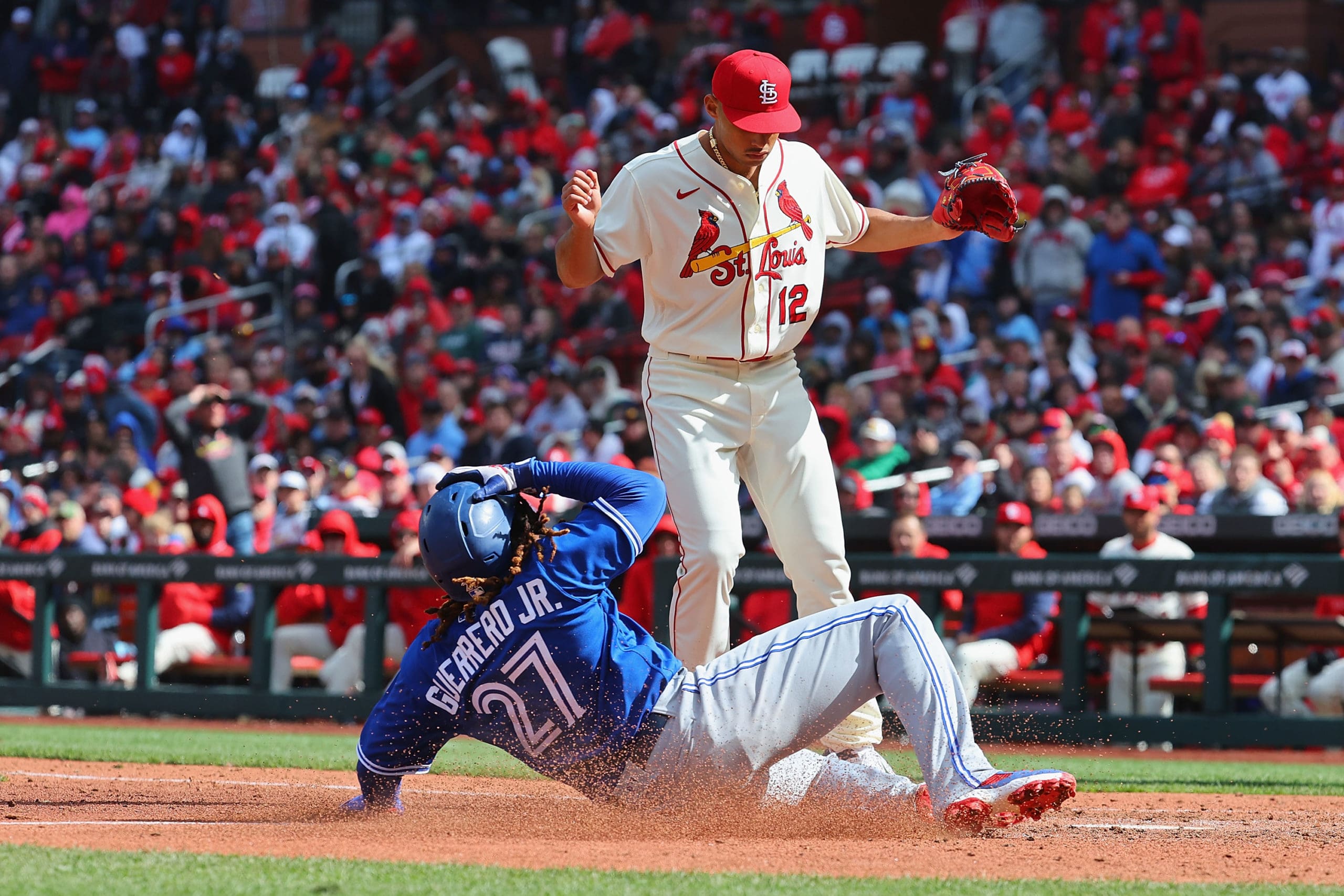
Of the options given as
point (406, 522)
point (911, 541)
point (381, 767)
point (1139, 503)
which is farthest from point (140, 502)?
point (381, 767)

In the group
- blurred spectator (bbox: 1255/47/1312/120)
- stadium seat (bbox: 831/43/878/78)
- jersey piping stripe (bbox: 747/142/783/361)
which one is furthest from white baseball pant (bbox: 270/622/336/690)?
stadium seat (bbox: 831/43/878/78)

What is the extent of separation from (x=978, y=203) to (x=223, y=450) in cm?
802

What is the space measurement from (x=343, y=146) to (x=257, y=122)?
135 cm

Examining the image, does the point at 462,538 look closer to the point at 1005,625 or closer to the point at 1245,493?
the point at 1005,625

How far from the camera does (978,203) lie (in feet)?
17.7

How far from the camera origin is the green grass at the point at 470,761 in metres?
6.50

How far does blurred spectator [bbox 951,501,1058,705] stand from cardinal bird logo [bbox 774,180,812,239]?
3.35m

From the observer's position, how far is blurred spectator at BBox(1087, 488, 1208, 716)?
8.30 meters

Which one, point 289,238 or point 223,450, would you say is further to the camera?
point 289,238

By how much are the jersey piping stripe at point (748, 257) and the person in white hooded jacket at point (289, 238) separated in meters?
12.8

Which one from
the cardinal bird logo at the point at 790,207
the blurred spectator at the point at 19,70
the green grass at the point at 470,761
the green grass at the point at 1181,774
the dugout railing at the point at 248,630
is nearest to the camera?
the cardinal bird logo at the point at 790,207

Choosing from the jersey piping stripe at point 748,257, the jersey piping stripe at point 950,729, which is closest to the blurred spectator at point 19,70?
the jersey piping stripe at point 748,257

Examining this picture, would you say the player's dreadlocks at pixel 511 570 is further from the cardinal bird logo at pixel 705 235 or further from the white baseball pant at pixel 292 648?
the white baseball pant at pixel 292 648

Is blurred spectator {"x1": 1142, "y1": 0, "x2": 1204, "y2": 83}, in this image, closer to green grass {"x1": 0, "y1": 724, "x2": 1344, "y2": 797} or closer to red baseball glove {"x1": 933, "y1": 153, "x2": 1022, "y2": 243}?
green grass {"x1": 0, "y1": 724, "x2": 1344, "y2": 797}
